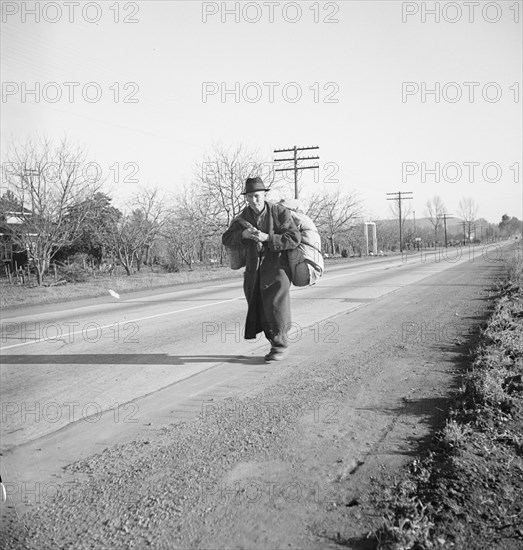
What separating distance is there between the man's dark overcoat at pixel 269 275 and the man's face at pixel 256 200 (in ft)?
0.23

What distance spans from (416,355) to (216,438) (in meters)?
3.31

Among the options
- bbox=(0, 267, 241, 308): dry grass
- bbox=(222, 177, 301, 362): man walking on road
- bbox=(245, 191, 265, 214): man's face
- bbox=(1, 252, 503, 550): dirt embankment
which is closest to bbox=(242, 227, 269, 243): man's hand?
bbox=(222, 177, 301, 362): man walking on road

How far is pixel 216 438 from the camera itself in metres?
3.53

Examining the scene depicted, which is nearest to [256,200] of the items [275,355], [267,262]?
[267,262]

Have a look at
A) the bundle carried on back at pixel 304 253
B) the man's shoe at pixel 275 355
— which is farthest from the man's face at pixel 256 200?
the man's shoe at pixel 275 355

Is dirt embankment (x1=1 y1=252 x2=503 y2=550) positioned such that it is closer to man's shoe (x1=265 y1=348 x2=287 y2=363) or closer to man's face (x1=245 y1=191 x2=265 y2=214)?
man's shoe (x1=265 y1=348 x2=287 y2=363)

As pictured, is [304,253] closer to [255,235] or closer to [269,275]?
[269,275]

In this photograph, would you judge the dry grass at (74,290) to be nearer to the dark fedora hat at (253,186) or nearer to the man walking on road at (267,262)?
the man walking on road at (267,262)

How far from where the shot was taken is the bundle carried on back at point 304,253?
5.89m

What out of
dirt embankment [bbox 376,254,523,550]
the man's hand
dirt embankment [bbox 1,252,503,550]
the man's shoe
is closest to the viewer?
dirt embankment [bbox 376,254,523,550]

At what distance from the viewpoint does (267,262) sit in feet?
19.1

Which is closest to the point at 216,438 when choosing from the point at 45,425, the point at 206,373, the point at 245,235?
the point at 45,425

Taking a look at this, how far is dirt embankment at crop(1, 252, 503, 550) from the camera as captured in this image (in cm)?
239

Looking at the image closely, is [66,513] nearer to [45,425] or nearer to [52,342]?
[45,425]
